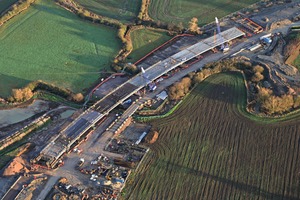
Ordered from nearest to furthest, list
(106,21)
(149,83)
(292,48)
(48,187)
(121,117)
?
(48,187), (121,117), (149,83), (292,48), (106,21)

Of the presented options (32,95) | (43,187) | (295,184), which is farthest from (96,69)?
(295,184)

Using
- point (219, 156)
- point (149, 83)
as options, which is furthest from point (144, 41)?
point (219, 156)

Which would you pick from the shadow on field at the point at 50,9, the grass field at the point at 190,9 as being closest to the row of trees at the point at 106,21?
the shadow on field at the point at 50,9

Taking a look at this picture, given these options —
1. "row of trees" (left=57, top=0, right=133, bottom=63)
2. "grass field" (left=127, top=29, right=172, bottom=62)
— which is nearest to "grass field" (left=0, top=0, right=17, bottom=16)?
"row of trees" (left=57, top=0, right=133, bottom=63)

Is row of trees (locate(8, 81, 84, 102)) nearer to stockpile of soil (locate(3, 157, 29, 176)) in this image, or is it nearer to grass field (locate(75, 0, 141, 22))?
stockpile of soil (locate(3, 157, 29, 176))

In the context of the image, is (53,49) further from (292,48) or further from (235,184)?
(292,48)

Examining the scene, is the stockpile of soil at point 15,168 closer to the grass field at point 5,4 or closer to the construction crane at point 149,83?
the construction crane at point 149,83
